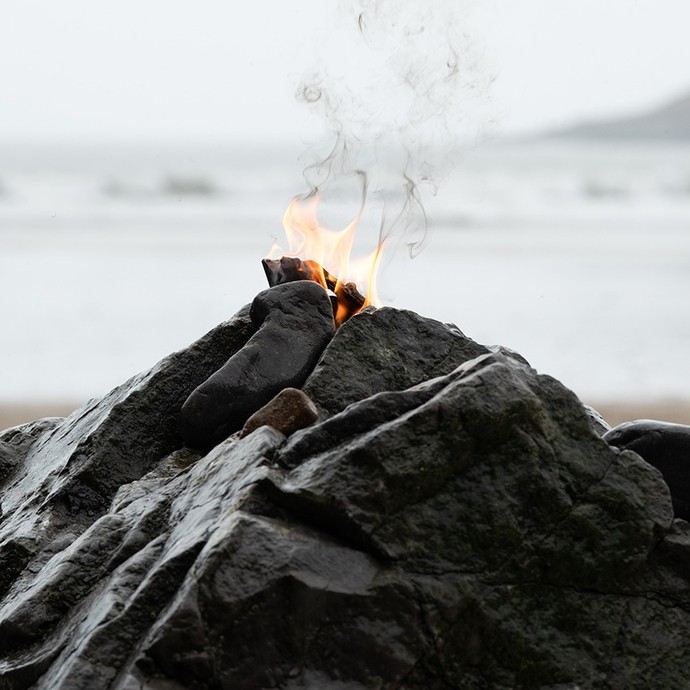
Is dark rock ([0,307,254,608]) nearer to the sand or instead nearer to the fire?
the fire

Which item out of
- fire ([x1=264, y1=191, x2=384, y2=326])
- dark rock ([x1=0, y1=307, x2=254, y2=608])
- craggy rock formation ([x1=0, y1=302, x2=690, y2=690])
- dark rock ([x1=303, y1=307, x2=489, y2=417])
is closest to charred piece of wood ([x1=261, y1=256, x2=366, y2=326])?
fire ([x1=264, y1=191, x2=384, y2=326])

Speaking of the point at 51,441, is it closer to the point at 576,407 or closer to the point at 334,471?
the point at 334,471

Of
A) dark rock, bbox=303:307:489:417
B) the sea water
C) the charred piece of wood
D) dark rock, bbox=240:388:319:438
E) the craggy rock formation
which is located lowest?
the craggy rock formation

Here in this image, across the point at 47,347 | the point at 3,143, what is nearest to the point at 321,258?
the point at 47,347

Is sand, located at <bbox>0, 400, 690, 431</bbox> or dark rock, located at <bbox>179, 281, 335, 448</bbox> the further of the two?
sand, located at <bbox>0, 400, 690, 431</bbox>

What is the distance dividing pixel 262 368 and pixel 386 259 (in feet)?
3.75

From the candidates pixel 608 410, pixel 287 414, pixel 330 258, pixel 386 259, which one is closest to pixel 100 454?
pixel 287 414

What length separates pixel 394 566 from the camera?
323 centimetres

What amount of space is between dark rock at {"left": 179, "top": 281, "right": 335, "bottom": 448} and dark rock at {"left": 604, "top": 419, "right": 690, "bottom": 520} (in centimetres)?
122

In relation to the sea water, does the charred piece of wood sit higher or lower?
lower

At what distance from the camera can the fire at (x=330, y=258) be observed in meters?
4.88

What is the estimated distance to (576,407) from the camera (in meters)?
3.58

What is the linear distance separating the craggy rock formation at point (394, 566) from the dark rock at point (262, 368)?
49 cm

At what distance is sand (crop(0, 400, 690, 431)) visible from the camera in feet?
36.3
